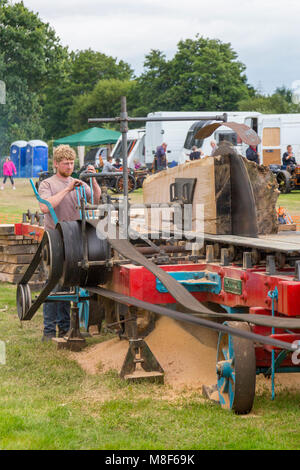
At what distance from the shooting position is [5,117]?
169 feet

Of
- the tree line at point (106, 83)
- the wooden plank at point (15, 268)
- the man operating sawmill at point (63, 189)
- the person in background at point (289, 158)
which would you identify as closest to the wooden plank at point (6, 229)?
the wooden plank at point (15, 268)

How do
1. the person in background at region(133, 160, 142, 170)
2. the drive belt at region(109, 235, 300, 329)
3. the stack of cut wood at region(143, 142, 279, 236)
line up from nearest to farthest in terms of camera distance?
the drive belt at region(109, 235, 300, 329), the stack of cut wood at region(143, 142, 279, 236), the person in background at region(133, 160, 142, 170)

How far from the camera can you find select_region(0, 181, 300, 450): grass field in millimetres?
4340

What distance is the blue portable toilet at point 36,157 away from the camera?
39.8 m

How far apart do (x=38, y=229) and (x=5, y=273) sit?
2.12 meters

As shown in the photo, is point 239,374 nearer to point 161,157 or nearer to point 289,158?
point 289,158

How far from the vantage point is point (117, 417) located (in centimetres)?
484

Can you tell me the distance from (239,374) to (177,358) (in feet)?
4.44

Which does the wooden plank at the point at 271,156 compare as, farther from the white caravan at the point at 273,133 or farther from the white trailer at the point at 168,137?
the white trailer at the point at 168,137

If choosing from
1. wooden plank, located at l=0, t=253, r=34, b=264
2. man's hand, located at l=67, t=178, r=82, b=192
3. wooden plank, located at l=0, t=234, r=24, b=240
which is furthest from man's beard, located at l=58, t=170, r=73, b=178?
wooden plank, located at l=0, t=253, r=34, b=264

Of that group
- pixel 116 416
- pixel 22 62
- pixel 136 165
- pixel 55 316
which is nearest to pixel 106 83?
pixel 22 62

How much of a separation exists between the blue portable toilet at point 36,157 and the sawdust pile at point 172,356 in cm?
3373

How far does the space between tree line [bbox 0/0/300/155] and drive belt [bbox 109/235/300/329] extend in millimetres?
46053

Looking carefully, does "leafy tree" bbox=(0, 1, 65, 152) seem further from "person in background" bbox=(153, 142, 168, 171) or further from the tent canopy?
"person in background" bbox=(153, 142, 168, 171)
